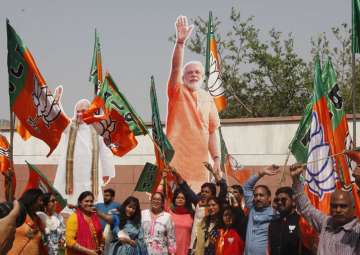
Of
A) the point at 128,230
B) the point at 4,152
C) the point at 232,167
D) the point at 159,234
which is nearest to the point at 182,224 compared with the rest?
the point at 159,234

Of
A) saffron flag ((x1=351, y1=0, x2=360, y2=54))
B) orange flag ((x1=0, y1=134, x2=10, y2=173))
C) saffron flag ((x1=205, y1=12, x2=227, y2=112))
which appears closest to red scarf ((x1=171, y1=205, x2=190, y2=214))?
saffron flag ((x1=351, y1=0, x2=360, y2=54))

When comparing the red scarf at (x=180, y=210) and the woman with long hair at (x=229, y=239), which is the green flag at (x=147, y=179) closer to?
the red scarf at (x=180, y=210)

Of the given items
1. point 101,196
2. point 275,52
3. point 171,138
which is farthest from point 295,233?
point 275,52

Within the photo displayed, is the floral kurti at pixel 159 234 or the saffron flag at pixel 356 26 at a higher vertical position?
the saffron flag at pixel 356 26

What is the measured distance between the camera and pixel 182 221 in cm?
977

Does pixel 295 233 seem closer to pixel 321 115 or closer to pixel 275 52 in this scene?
pixel 321 115

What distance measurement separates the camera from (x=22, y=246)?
7.20 metres

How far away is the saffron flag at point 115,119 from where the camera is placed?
36.3 feet

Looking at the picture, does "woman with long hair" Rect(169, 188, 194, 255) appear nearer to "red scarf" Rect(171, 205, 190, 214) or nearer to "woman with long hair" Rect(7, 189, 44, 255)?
"red scarf" Rect(171, 205, 190, 214)

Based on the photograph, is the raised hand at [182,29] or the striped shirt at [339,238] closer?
the striped shirt at [339,238]

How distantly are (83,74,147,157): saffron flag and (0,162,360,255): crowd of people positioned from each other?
850 mm

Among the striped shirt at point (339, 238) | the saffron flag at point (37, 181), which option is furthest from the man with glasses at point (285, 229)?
the saffron flag at point (37, 181)

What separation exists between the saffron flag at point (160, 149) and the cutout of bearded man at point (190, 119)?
2.04 metres

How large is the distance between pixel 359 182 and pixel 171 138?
25.8ft
